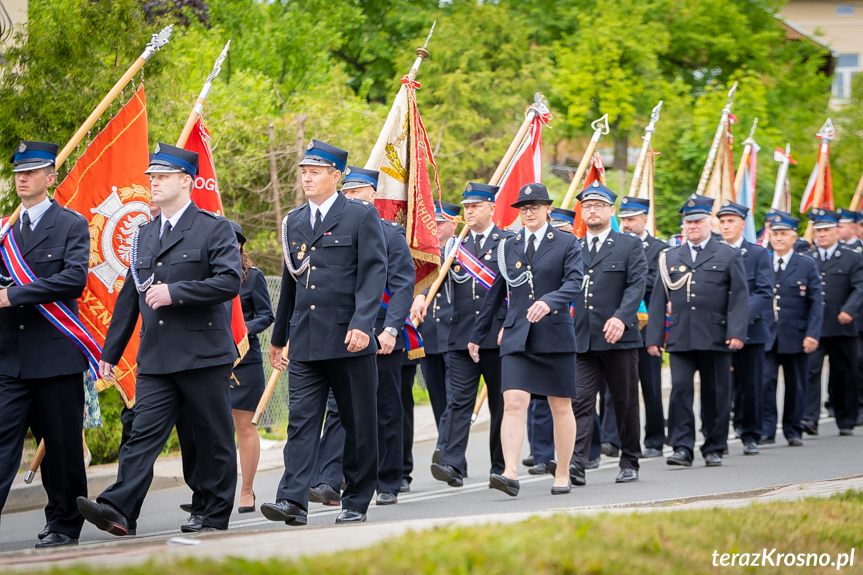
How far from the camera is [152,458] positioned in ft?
22.1

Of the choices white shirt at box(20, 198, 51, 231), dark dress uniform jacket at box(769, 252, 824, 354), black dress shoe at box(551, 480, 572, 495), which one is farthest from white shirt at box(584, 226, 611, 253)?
white shirt at box(20, 198, 51, 231)

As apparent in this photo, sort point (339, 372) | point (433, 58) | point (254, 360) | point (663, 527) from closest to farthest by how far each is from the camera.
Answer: point (663, 527) → point (339, 372) → point (254, 360) → point (433, 58)

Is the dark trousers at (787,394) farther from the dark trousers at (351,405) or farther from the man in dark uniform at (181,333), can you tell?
the man in dark uniform at (181,333)

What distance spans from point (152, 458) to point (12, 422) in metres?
1.05

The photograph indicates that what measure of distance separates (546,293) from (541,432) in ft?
8.31

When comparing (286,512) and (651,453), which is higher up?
(286,512)

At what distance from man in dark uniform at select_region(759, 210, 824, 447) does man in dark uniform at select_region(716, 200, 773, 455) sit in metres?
0.53

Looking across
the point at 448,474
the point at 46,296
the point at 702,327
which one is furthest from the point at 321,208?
the point at 702,327

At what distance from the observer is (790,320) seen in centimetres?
1383

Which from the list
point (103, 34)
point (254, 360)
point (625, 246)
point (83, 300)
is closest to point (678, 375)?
point (625, 246)

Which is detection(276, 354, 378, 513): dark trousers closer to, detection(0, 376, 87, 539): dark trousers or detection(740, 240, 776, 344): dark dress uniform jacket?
detection(0, 376, 87, 539): dark trousers

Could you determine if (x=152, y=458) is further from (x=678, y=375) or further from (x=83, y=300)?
(x=678, y=375)

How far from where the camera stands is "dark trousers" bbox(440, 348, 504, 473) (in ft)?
33.2

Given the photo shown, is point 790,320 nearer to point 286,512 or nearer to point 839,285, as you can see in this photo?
point 839,285
